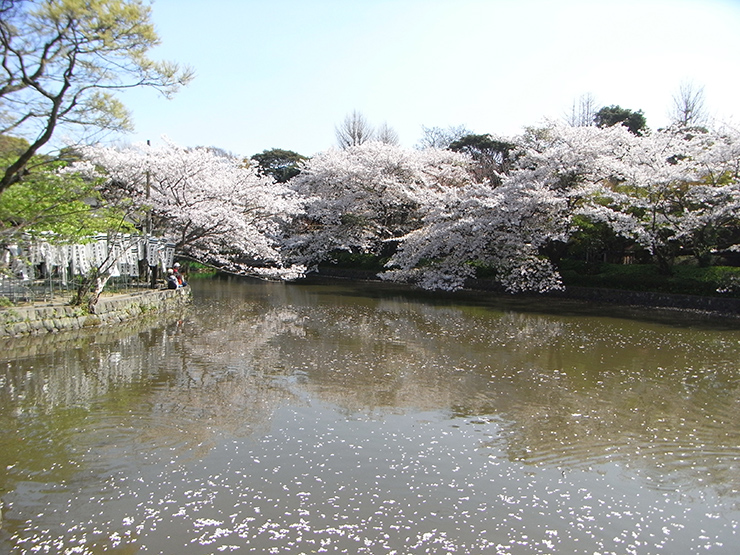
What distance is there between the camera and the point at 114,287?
1939 cm

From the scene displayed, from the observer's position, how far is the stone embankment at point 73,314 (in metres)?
13.1

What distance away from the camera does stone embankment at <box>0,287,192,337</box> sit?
13102 mm

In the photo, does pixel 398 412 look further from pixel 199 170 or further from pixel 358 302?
→ pixel 199 170

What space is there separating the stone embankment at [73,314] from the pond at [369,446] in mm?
791

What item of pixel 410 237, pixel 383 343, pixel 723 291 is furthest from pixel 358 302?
pixel 723 291

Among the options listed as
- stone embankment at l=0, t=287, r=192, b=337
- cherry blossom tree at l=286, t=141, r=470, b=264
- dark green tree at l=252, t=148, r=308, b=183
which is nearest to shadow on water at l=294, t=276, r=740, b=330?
cherry blossom tree at l=286, t=141, r=470, b=264

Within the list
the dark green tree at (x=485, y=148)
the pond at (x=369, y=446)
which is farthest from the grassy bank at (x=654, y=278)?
the dark green tree at (x=485, y=148)

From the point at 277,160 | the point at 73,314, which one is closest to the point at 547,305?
the point at 73,314

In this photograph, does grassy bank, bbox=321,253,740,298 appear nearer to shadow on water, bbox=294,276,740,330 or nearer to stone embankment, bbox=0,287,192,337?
shadow on water, bbox=294,276,740,330

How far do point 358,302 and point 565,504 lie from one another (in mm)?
16686

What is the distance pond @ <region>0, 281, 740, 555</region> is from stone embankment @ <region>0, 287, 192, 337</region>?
0.79m

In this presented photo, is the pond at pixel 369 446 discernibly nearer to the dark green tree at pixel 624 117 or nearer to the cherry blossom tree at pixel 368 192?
the cherry blossom tree at pixel 368 192

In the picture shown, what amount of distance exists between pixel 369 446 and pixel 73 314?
424 inches

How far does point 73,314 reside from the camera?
1443 cm
